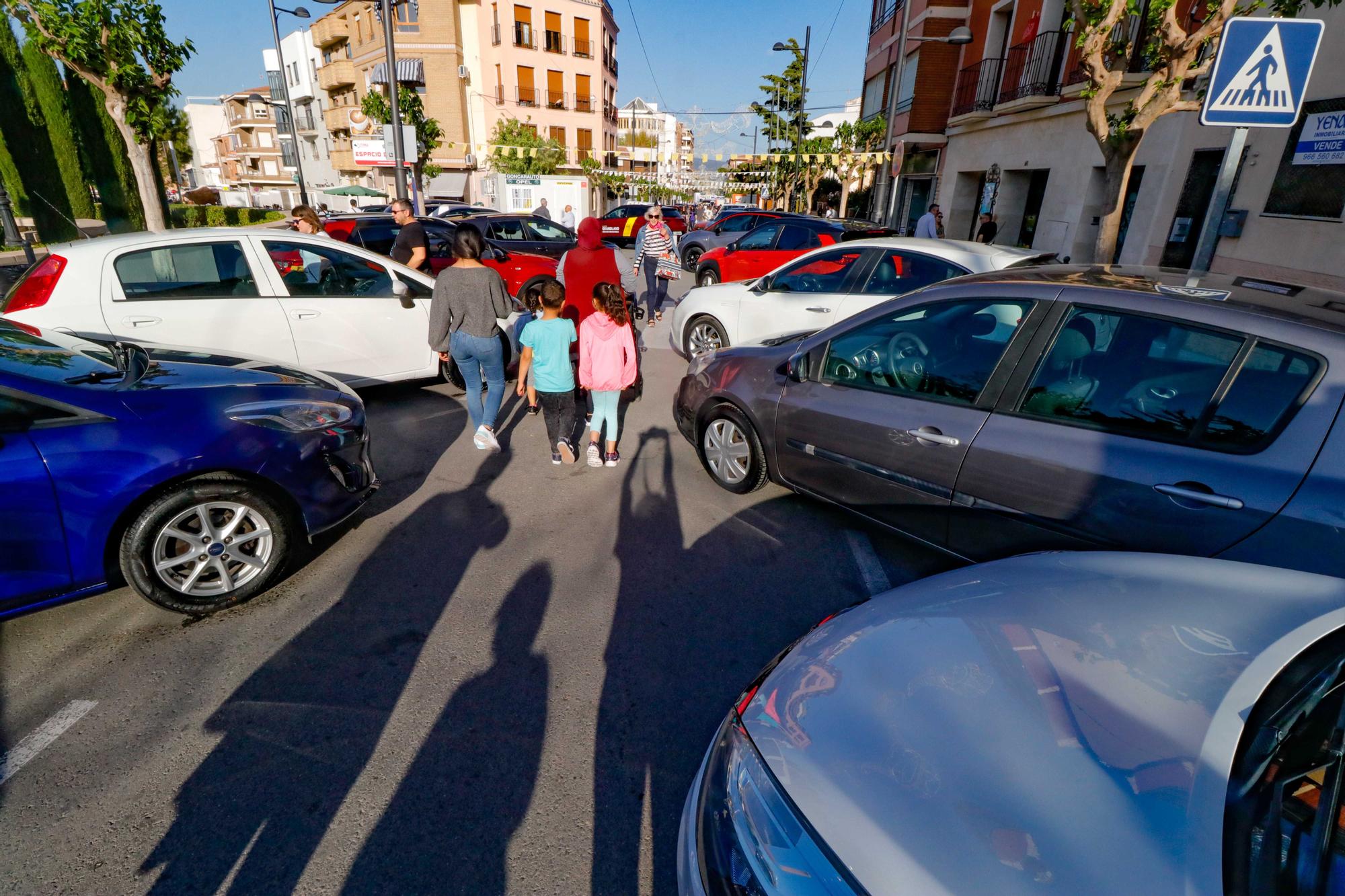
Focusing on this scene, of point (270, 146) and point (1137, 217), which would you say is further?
point (270, 146)

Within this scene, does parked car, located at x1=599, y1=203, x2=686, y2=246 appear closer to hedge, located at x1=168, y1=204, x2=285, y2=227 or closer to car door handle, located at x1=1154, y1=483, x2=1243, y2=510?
hedge, located at x1=168, y1=204, x2=285, y2=227

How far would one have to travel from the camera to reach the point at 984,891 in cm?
116

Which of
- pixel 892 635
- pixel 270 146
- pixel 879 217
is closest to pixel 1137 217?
pixel 879 217

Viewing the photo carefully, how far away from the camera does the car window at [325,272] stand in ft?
18.1

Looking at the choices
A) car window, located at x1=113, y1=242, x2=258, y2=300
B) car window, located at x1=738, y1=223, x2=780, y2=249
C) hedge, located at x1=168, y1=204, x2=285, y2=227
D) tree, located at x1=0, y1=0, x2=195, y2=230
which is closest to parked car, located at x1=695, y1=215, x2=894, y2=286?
car window, located at x1=738, y1=223, x2=780, y2=249

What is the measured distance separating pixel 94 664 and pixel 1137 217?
15.7 m

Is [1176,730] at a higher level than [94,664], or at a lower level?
higher

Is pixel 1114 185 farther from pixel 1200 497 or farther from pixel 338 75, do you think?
pixel 338 75

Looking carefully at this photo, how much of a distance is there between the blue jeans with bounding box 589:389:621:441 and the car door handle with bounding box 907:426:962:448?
219 cm

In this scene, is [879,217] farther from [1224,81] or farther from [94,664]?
[94,664]

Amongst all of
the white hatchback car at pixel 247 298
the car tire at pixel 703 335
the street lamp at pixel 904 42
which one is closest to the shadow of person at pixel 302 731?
the white hatchback car at pixel 247 298

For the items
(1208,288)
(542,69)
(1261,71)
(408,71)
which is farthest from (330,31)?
(1208,288)

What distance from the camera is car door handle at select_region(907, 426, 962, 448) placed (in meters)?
3.15

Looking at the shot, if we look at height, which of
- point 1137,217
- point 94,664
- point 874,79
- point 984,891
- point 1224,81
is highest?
point 874,79
